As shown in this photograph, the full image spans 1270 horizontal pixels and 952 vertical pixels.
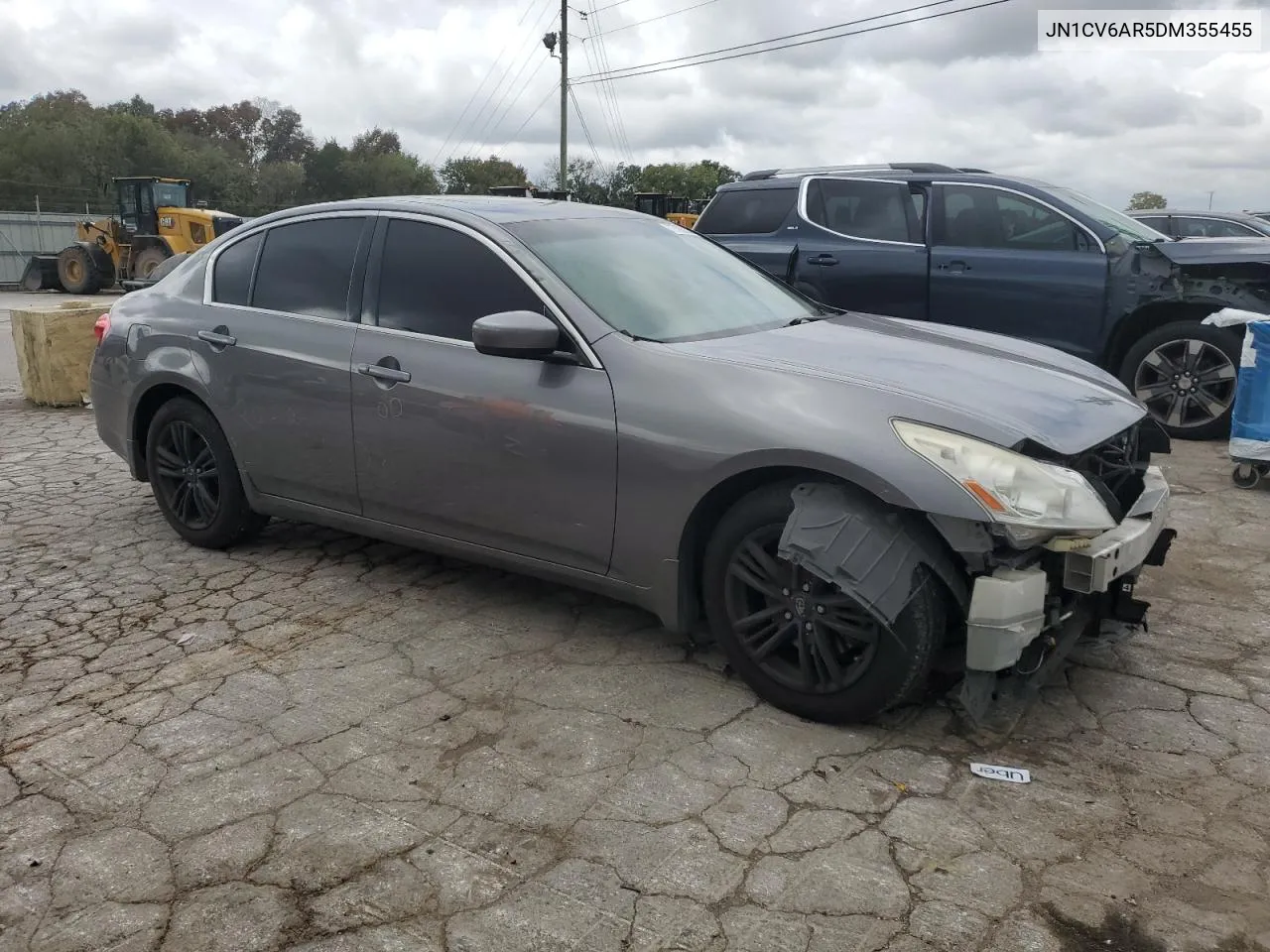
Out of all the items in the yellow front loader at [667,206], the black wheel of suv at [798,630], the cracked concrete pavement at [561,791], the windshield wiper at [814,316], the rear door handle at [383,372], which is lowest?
the cracked concrete pavement at [561,791]

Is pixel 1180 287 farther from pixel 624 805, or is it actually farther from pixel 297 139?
pixel 297 139

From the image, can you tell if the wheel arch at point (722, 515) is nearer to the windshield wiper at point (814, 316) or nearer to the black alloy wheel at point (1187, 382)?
the windshield wiper at point (814, 316)

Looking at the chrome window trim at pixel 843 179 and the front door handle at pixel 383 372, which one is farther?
the chrome window trim at pixel 843 179

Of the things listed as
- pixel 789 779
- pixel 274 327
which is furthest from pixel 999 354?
pixel 274 327

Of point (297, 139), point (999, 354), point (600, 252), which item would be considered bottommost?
point (999, 354)

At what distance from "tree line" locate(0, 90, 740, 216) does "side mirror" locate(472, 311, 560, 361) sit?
34849 mm

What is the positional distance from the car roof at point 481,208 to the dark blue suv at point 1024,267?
3863 mm

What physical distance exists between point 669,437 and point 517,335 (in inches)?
25.3

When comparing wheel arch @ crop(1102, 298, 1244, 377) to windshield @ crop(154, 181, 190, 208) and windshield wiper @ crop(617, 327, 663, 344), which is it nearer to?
windshield wiper @ crop(617, 327, 663, 344)

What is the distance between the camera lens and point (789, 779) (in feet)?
9.80

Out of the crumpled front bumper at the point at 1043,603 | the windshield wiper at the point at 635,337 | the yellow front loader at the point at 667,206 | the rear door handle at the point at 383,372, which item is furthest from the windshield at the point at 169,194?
the crumpled front bumper at the point at 1043,603

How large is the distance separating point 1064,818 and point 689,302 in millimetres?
2191

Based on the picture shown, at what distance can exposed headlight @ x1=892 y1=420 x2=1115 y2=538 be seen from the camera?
2.92 metres

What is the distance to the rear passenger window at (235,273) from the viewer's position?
4.77m
